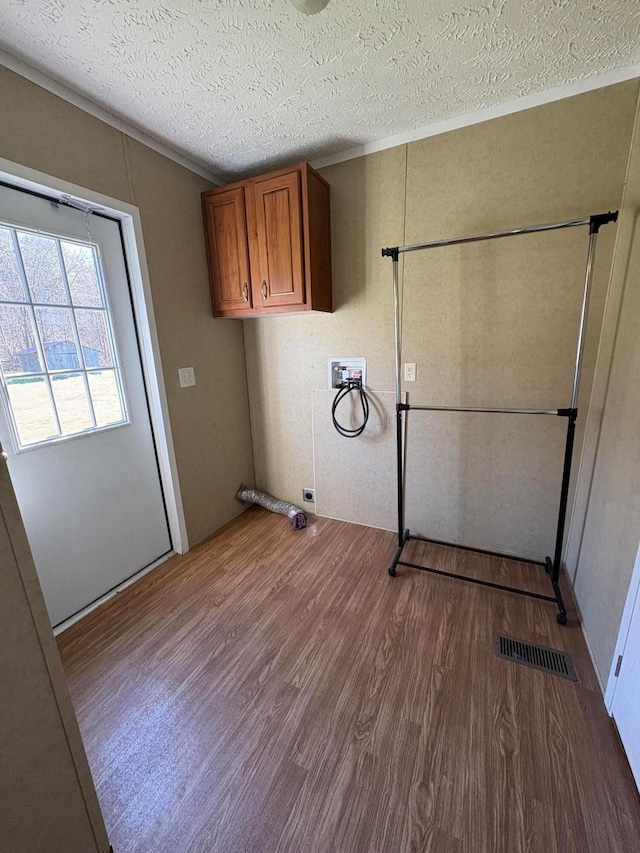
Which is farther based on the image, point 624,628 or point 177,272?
point 177,272

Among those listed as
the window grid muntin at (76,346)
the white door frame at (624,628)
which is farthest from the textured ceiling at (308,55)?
the white door frame at (624,628)

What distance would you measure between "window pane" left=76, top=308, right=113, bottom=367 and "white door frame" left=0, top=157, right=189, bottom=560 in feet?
0.67

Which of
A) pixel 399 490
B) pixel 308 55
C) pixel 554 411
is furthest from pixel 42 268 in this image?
pixel 554 411

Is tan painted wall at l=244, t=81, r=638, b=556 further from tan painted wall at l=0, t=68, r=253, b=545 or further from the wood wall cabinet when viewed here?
tan painted wall at l=0, t=68, r=253, b=545

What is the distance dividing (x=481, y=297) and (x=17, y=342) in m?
2.37

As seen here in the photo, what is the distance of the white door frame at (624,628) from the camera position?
3.93 feet

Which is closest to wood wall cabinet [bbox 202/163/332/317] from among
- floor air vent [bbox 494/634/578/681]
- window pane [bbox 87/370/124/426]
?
window pane [bbox 87/370/124/426]

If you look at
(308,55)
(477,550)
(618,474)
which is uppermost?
(308,55)

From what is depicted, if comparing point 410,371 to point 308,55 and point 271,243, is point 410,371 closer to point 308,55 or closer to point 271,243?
point 271,243

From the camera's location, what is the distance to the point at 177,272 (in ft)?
7.18

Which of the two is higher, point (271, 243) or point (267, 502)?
point (271, 243)

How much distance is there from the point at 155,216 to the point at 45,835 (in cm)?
254

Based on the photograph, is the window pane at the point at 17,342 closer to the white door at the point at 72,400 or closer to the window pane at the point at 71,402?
the white door at the point at 72,400

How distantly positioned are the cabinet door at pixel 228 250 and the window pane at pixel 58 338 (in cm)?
97
